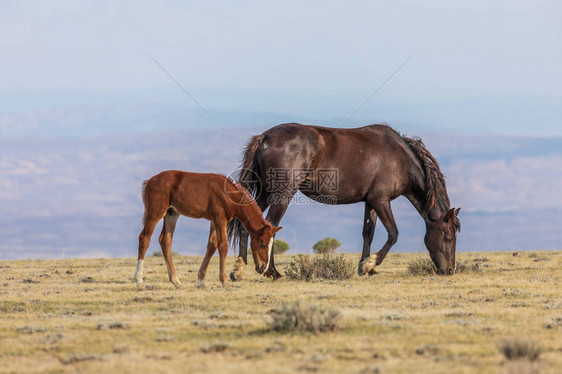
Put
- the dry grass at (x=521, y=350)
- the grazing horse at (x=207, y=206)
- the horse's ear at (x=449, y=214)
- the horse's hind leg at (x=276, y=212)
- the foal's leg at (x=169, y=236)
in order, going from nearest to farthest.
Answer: the dry grass at (x=521, y=350) → the grazing horse at (x=207, y=206) → the foal's leg at (x=169, y=236) → the horse's hind leg at (x=276, y=212) → the horse's ear at (x=449, y=214)

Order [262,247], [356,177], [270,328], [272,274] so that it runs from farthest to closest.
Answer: [356,177]
[272,274]
[262,247]
[270,328]

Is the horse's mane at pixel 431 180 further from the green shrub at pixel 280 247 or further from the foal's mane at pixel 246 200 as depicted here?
the green shrub at pixel 280 247

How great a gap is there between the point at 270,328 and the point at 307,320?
64 cm

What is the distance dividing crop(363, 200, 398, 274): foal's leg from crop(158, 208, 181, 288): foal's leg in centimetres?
514

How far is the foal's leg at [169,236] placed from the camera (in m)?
14.5

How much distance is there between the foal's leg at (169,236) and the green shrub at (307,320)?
5921mm

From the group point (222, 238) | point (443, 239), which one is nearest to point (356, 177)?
point (443, 239)

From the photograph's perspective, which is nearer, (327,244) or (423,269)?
(423,269)

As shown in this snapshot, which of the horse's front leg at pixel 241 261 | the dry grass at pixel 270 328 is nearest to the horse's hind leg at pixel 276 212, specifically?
the dry grass at pixel 270 328

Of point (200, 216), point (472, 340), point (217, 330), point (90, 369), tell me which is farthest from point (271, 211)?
point (90, 369)

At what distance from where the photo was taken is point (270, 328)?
9.19 m

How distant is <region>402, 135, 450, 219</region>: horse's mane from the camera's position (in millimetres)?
17281

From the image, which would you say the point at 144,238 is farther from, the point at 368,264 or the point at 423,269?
the point at 423,269

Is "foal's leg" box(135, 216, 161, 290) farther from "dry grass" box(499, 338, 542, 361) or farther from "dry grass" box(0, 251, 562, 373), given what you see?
"dry grass" box(499, 338, 542, 361)
